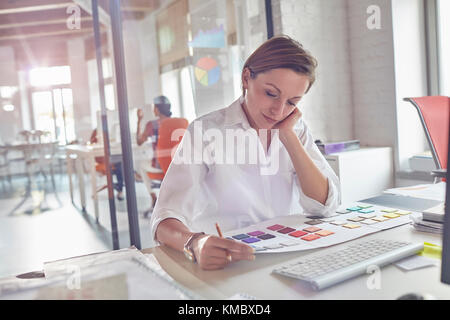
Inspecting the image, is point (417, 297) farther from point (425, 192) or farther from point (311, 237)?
point (425, 192)

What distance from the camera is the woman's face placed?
3.53 ft

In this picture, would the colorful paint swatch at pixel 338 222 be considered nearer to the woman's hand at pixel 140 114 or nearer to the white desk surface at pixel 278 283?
the white desk surface at pixel 278 283

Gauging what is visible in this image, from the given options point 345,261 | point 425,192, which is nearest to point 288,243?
point 345,261

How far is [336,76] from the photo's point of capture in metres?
3.01

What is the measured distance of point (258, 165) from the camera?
4.02ft

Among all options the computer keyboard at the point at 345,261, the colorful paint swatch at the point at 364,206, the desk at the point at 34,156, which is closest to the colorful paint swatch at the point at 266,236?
the computer keyboard at the point at 345,261

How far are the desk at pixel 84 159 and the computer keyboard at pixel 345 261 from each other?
7.01ft

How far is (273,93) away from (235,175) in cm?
26

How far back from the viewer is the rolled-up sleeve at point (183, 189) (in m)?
0.99

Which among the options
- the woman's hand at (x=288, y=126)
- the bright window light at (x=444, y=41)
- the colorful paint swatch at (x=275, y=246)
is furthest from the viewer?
the bright window light at (x=444, y=41)

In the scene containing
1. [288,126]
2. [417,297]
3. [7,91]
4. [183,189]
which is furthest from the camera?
[7,91]
